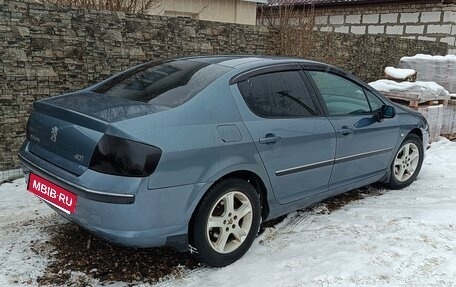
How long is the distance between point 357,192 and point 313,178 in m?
1.46

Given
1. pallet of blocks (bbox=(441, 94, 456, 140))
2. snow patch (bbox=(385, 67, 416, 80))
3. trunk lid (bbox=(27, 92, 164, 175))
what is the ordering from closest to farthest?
trunk lid (bbox=(27, 92, 164, 175)) → pallet of blocks (bbox=(441, 94, 456, 140)) → snow patch (bbox=(385, 67, 416, 80))

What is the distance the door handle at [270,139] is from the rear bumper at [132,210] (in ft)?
2.09

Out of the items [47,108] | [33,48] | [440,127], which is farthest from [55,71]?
[440,127]

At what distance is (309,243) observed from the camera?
3.41m

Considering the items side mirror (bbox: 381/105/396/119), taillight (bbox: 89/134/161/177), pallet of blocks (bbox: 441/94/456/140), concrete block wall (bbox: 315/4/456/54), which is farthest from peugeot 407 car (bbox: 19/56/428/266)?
concrete block wall (bbox: 315/4/456/54)

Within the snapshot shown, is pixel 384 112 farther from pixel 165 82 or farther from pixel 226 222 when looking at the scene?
pixel 165 82

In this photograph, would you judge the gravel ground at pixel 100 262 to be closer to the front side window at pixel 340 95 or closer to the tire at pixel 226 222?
the tire at pixel 226 222

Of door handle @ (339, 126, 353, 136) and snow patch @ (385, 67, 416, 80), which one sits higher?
snow patch @ (385, 67, 416, 80)

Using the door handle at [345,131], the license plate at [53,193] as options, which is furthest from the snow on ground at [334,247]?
the door handle at [345,131]

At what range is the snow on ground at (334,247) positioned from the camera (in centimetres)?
288

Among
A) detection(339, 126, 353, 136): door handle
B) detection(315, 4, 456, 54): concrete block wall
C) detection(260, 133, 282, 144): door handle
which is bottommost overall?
detection(339, 126, 353, 136): door handle

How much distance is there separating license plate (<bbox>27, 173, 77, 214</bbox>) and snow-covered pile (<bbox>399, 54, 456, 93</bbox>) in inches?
330

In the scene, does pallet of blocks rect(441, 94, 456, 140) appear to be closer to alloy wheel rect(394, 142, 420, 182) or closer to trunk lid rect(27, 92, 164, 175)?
alloy wheel rect(394, 142, 420, 182)

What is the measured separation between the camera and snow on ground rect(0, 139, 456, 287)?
288 cm
